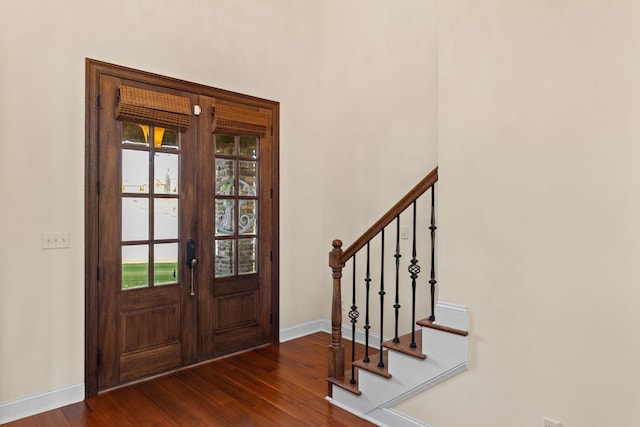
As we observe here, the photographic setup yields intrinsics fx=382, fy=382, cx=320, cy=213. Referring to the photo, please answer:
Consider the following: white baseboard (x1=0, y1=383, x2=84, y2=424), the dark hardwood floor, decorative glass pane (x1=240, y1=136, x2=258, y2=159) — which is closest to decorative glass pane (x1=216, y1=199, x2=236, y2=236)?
decorative glass pane (x1=240, y1=136, x2=258, y2=159)

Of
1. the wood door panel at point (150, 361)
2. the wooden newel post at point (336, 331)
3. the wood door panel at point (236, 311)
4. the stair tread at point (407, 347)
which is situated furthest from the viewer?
the wood door panel at point (236, 311)

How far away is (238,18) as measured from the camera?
3.73 meters

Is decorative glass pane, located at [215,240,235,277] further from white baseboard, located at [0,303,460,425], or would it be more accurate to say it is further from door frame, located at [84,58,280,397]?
white baseboard, located at [0,303,460,425]

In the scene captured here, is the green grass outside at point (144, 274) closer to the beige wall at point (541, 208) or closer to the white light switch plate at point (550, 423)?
the beige wall at point (541, 208)

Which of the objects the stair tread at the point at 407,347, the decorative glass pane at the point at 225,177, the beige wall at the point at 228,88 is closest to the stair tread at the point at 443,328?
the stair tread at the point at 407,347

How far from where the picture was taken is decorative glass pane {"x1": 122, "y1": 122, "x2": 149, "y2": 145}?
309 centimetres

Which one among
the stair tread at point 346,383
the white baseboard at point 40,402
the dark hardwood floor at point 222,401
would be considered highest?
the stair tread at point 346,383

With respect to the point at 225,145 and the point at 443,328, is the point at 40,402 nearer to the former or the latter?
the point at 225,145

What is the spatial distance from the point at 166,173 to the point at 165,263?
0.78 metres

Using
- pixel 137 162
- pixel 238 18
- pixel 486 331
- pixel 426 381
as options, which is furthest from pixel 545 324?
pixel 238 18

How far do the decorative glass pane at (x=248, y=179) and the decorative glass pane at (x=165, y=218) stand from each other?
0.69 meters

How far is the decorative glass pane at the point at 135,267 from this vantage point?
10.2 feet

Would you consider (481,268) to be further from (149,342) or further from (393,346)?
(149,342)

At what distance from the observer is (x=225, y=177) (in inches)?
146
